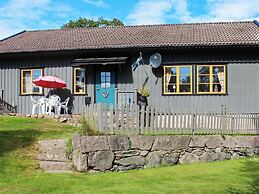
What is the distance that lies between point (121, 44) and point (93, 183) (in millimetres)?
12555

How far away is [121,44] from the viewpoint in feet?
66.2

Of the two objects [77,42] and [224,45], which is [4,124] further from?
[224,45]

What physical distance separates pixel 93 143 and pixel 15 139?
116 inches

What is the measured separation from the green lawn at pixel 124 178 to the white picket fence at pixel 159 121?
1155mm

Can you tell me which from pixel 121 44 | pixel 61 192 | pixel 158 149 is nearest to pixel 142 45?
pixel 121 44

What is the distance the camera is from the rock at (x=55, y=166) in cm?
971

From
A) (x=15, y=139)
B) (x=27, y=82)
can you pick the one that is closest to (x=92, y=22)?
(x=27, y=82)

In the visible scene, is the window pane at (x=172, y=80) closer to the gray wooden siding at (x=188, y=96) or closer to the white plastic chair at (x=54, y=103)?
the gray wooden siding at (x=188, y=96)

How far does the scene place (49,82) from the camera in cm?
1986

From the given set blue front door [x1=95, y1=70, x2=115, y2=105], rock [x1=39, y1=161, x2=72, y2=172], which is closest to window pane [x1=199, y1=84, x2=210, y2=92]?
blue front door [x1=95, y1=70, x2=115, y2=105]

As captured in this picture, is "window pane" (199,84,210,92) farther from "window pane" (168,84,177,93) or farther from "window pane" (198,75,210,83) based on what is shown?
"window pane" (168,84,177,93)

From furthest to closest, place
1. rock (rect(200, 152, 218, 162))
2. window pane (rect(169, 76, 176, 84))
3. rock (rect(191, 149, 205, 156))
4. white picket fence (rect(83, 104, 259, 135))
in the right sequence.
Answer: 1. window pane (rect(169, 76, 176, 84))
2. rock (rect(200, 152, 218, 162))
3. rock (rect(191, 149, 205, 156))
4. white picket fence (rect(83, 104, 259, 135))

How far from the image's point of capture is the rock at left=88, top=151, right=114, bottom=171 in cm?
985

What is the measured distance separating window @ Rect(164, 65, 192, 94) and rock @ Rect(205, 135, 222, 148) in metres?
7.93
